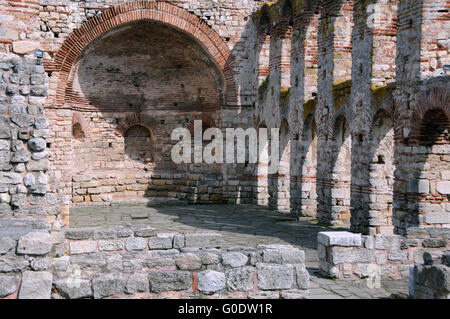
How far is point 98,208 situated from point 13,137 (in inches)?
340

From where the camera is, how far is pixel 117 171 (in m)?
17.5

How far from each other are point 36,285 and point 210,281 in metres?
1.59

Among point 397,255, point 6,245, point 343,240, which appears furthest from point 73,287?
point 397,255

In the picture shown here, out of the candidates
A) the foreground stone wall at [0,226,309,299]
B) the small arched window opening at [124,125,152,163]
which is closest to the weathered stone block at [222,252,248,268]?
the foreground stone wall at [0,226,309,299]

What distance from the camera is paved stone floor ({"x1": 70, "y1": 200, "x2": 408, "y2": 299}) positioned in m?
6.44

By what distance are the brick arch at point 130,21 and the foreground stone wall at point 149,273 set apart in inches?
433

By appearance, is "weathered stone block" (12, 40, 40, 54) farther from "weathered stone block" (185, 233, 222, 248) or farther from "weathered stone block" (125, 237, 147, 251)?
"weathered stone block" (185, 233, 222, 248)

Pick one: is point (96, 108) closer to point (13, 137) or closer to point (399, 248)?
point (13, 137)

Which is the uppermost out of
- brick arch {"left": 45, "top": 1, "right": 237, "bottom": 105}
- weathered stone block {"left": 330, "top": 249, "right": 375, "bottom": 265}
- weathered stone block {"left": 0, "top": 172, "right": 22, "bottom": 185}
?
brick arch {"left": 45, "top": 1, "right": 237, "bottom": 105}

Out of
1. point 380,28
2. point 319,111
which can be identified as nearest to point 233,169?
point 319,111

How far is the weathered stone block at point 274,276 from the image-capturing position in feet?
16.8

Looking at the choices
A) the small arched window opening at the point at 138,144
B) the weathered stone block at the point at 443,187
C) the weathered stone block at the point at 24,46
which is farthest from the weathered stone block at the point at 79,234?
the small arched window opening at the point at 138,144

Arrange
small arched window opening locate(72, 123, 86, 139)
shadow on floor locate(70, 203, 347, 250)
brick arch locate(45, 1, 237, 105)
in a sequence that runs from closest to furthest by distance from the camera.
→ shadow on floor locate(70, 203, 347, 250) < brick arch locate(45, 1, 237, 105) < small arched window opening locate(72, 123, 86, 139)

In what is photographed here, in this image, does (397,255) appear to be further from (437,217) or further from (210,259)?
(210,259)
